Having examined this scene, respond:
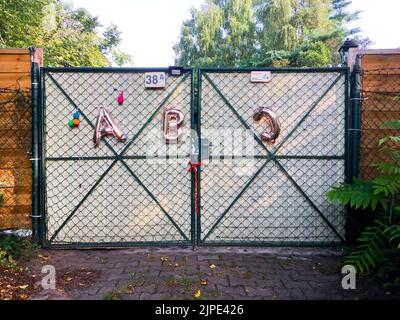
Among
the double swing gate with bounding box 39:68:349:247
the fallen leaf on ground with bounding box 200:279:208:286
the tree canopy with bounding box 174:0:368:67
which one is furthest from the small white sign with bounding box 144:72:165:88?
the tree canopy with bounding box 174:0:368:67

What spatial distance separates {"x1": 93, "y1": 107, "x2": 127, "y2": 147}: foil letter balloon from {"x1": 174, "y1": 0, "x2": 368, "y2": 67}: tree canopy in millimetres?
15655

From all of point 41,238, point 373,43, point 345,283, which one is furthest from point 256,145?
point 373,43

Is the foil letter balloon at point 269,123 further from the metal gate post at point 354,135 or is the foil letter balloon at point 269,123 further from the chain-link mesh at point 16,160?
the chain-link mesh at point 16,160

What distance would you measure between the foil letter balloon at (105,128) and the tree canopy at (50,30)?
5864 mm

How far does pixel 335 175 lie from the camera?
3.95m

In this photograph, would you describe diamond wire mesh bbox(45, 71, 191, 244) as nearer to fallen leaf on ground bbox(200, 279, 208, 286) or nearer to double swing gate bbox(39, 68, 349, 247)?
double swing gate bbox(39, 68, 349, 247)

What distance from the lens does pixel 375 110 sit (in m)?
3.88

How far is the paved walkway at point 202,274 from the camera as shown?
2.84m

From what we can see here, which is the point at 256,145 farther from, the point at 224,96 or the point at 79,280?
the point at 79,280

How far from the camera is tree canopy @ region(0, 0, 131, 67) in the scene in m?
8.25

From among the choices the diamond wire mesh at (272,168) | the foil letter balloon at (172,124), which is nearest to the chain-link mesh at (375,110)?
the diamond wire mesh at (272,168)

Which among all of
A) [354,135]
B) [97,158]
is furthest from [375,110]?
[97,158]

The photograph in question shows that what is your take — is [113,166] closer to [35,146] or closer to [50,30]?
[35,146]

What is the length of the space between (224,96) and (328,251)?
91.7 inches
